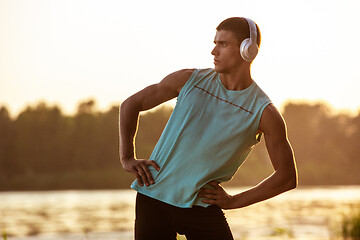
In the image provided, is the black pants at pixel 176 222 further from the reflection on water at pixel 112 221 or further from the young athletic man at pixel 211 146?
the reflection on water at pixel 112 221

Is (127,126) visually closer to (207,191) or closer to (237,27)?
(207,191)

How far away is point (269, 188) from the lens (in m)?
3.26

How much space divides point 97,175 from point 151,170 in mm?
59125

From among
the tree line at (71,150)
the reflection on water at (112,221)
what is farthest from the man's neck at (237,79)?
the tree line at (71,150)

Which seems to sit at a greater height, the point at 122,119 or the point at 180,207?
the point at 122,119

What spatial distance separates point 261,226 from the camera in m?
23.5

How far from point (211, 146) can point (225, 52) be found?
474mm

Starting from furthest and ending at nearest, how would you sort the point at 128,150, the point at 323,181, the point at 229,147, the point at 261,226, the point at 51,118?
the point at 323,181
the point at 51,118
the point at 261,226
the point at 128,150
the point at 229,147

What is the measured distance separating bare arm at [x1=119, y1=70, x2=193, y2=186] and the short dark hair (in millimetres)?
309

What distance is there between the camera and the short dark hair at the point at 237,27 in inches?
124

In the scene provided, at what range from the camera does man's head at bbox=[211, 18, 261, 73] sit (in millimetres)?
3133

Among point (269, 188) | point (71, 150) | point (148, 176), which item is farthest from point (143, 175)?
point (71, 150)

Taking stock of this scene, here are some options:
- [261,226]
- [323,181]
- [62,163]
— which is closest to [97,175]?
[62,163]

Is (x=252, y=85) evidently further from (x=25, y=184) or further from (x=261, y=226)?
(x=25, y=184)
